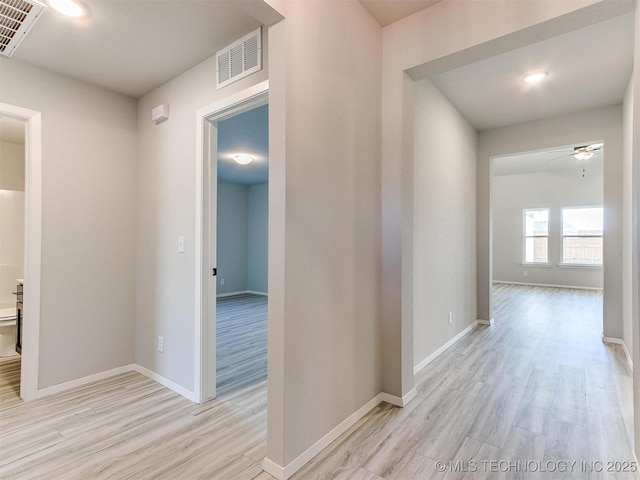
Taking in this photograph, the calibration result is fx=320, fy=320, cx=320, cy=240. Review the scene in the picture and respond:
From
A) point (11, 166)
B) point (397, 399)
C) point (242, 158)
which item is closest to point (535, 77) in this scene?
point (397, 399)

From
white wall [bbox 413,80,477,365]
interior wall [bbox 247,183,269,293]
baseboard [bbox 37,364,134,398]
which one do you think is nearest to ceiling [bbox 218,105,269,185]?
interior wall [bbox 247,183,269,293]

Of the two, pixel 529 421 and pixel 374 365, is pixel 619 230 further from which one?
pixel 374 365

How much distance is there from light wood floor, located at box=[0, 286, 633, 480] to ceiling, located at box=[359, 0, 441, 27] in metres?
2.74

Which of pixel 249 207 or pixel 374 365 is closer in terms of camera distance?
pixel 374 365

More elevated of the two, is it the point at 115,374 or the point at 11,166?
the point at 11,166

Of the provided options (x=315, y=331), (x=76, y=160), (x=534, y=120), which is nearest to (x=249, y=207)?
(x=76, y=160)

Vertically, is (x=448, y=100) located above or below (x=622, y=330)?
above

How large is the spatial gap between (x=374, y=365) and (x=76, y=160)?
2.90 m

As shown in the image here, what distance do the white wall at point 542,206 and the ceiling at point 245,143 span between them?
661cm

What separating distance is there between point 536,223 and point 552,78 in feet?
21.4

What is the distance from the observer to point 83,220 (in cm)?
271

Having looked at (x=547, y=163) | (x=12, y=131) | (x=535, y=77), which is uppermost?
(x=547, y=163)

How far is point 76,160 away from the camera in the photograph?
2.66 meters

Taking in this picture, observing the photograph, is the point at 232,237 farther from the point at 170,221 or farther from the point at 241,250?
the point at 170,221
